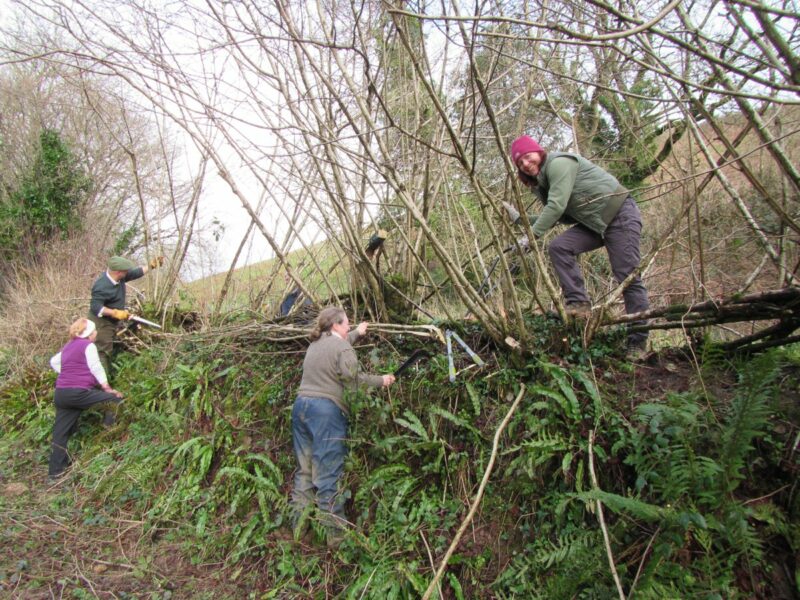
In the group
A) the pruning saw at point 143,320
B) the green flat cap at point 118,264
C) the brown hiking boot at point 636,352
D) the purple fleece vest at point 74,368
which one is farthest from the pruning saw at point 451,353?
the green flat cap at point 118,264

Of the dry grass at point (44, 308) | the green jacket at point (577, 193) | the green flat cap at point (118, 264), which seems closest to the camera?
the green jacket at point (577, 193)

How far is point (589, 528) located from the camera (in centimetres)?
261

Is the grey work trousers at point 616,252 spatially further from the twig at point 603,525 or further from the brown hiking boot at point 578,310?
the twig at point 603,525

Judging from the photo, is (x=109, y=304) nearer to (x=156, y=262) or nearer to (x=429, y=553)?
(x=156, y=262)

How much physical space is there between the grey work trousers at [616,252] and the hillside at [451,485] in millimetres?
328

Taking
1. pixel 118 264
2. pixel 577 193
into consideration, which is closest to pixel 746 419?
pixel 577 193

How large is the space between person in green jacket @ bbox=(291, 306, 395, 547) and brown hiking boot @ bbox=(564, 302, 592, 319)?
148 centimetres

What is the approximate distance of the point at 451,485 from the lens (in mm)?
3350

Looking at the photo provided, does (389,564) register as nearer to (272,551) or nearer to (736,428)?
(272,551)

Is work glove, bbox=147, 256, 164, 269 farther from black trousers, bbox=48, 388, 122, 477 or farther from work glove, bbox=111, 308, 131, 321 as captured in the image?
black trousers, bbox=48, 388, 122, 477

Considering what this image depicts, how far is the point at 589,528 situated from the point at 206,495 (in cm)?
343

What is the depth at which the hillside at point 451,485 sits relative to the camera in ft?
7.49

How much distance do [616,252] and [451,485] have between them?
2.13 meters

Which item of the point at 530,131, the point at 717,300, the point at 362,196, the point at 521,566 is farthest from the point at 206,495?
the point at 530,131
